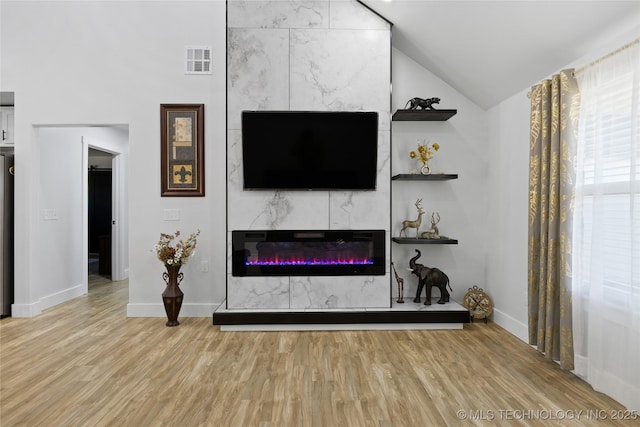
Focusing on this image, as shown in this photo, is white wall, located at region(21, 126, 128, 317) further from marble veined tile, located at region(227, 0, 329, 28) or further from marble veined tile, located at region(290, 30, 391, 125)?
marble veined tile, located at region(290, 30, 391, 125)

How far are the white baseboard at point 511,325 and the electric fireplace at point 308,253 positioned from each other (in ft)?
4.17

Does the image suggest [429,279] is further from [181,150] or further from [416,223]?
[181,150]

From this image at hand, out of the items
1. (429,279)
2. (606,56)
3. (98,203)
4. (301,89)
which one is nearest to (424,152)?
(429,279)

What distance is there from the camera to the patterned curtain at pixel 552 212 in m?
2.69

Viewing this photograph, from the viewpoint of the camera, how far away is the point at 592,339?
2.46 meters

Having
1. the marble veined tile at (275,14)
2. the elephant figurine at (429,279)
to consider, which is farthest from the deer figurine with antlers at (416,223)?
Result: the marble veined tile at (275,14)

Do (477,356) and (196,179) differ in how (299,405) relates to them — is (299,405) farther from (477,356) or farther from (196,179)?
Answer: (196,179)

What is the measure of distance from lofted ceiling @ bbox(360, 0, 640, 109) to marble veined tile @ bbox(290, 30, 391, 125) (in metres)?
0.36

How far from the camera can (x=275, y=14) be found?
12.8 feet

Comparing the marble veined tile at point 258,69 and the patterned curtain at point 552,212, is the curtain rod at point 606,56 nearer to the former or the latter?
the patterned curtain at point 552,212

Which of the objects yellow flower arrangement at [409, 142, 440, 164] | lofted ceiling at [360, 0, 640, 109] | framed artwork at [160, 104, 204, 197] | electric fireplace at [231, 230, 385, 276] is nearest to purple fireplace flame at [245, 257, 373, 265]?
electric fireplace at [231, 230, 385, 276]

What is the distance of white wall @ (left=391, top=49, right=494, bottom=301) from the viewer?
434 cm

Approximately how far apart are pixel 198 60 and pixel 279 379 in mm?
3415

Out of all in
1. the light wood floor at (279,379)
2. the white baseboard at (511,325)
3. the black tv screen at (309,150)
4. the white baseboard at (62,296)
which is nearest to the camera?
the light wood floor at (279,379)
